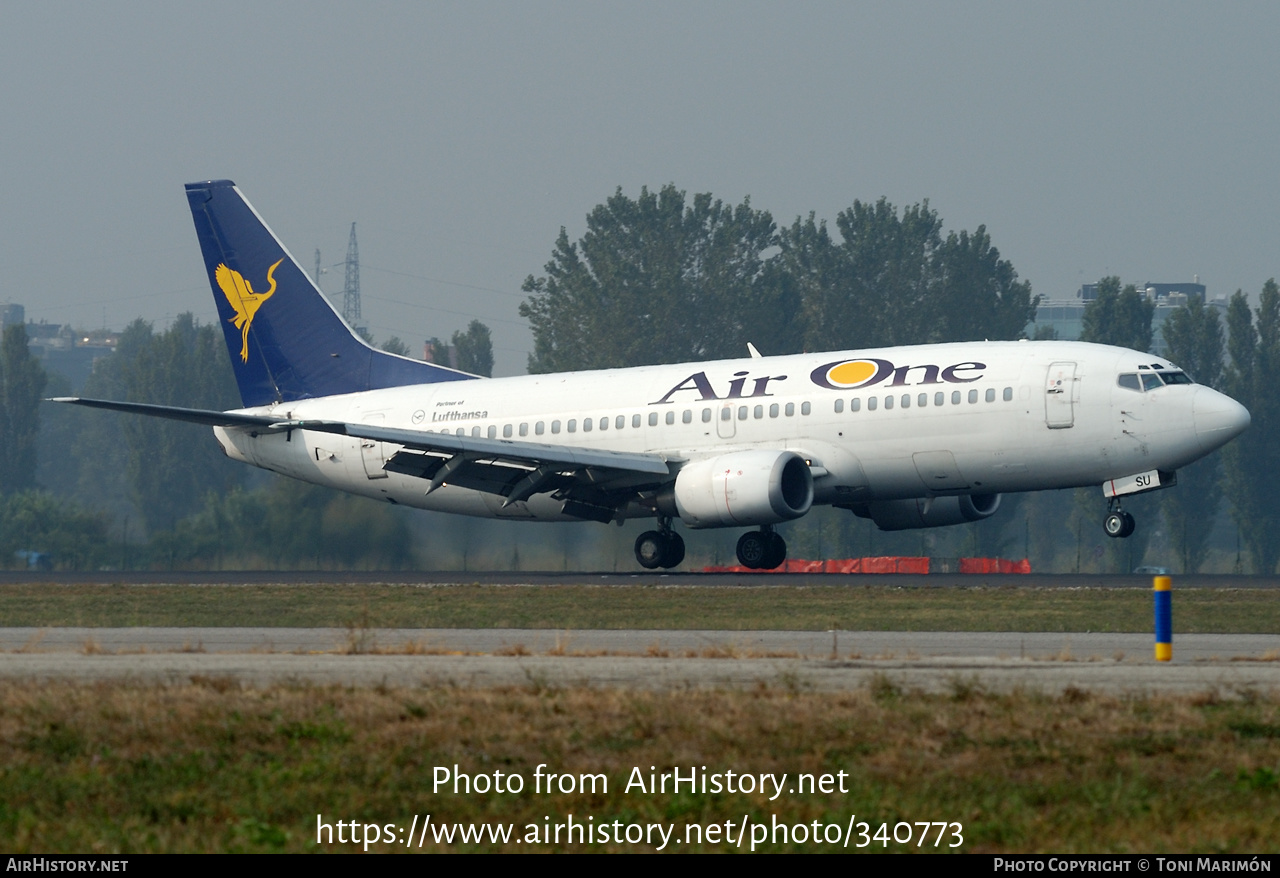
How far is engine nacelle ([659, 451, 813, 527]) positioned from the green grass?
3541 mm

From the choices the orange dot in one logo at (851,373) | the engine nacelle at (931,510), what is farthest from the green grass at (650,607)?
the engine nacelle at (931,510)

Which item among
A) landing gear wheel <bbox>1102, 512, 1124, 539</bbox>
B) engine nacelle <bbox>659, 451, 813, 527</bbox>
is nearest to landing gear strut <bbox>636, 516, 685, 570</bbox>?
engine nacelle <bbox>659, 451, 813, 527</bbox>

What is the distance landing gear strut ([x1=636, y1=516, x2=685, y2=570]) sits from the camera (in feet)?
122

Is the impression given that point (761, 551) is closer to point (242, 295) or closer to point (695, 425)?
point (695, 425)

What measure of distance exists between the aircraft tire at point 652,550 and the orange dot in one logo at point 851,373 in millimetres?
5736

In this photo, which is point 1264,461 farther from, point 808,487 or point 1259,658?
point 1259,658

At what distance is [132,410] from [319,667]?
19045 millimetres

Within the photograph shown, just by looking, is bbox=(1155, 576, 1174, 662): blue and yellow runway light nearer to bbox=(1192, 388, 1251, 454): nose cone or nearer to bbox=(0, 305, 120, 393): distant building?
bbox=(1192, 388, 1251, 454): nose cone

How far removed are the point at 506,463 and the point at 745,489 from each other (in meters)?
5.68

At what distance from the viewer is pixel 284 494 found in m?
44.2

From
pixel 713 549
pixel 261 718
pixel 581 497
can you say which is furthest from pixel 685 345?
pixel 261 718

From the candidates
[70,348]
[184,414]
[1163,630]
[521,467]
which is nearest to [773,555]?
[521,467]

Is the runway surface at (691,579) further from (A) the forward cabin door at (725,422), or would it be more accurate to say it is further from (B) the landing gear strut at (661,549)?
(A) the forward cabin door at (725,422)

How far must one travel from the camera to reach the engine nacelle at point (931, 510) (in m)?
36.6
